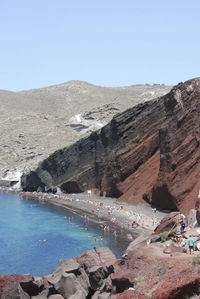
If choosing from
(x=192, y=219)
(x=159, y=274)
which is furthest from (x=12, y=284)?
(x=192, y=219)

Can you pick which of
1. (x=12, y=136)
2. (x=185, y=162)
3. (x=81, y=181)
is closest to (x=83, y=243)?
(x=185, y=162)

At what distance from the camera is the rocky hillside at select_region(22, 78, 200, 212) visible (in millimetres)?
51281

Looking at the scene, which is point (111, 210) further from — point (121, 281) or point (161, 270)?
point (161, 270)

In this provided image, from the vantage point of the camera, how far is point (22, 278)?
23625mm

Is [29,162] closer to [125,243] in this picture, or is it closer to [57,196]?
[57,196]

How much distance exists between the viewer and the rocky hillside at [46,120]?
396 ft

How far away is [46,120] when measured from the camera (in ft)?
511

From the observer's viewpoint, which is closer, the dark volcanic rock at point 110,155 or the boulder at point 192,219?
the boulder at point 192,219

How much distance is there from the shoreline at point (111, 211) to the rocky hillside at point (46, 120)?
3113cm

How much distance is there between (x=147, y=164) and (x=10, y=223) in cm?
2238

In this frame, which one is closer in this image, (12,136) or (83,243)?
(83,243)

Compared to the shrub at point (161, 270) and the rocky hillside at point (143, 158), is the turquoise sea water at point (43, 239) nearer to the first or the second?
the rocky hillside at point (143, 158)

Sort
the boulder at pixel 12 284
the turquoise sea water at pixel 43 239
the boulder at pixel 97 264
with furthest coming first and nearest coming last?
1. the turquoise sea water at pixel 43 239
2. the boulder at pixel 97 264
3. the boulder at pixel 12 284

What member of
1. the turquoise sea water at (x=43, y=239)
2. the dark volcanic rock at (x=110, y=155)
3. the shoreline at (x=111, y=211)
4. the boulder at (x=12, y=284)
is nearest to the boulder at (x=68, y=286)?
the boulder at (x=12, y=284)
